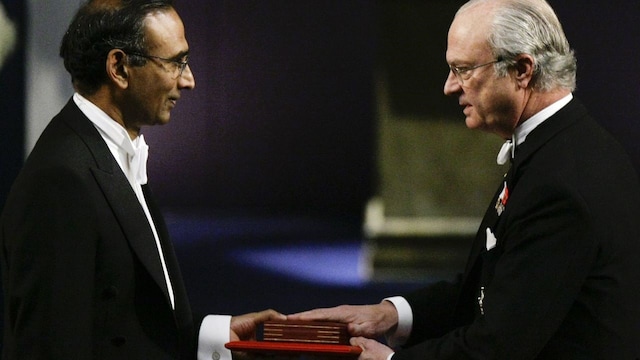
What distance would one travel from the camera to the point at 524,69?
8.73 feet

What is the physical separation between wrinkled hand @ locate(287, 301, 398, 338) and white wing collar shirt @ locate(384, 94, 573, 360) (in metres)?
0.02

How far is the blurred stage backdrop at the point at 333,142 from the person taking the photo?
8.30 metres

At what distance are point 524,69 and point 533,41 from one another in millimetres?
68

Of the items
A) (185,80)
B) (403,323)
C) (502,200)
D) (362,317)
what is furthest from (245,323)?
(502,200)

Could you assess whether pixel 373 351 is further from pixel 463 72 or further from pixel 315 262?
pixel 315 262

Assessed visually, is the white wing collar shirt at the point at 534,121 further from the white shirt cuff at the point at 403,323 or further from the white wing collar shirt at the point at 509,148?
the white shirt cuff at the point at 403,323

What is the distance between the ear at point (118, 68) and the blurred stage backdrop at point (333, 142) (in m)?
4.28

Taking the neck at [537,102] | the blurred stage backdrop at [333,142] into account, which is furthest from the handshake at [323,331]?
the blurred stage backdrop at [333,142]

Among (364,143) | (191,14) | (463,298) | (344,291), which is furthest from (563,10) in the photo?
(463,298)

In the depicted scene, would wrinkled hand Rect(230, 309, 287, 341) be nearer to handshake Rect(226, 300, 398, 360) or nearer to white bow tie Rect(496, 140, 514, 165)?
handshake Rect(226, 300, 398, 360)

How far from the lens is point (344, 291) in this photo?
6922mm

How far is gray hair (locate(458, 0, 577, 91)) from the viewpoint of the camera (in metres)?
2.65

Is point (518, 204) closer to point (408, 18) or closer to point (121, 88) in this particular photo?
→ point (121, 88)

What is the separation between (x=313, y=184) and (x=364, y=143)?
0.68m
